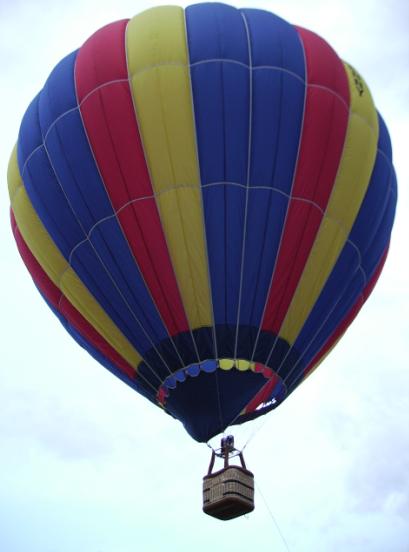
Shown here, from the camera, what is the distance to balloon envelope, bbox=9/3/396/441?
15.6 m

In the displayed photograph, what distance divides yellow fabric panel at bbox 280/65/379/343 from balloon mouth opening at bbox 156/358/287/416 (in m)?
0.57

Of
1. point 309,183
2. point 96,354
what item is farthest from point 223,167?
point 96,354

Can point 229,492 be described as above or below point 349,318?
below

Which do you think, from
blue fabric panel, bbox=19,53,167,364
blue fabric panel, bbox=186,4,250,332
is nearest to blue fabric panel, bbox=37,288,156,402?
blue fabric panel, bbox=19,53,167,364

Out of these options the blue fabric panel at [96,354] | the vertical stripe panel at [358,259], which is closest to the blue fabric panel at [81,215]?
the blue fabric panel at [96,354]

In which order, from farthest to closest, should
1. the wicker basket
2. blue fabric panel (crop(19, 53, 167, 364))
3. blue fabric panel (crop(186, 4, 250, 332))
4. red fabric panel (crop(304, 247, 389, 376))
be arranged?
red fabric panel (crop(304, 247, 389, 376))
blue fabric panel (crop(19, 53, 167, 364))
blue fabric panel (crop(186, 4, 250, 332))
the wicker basket

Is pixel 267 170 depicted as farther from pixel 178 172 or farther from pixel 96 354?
pixel 96 354

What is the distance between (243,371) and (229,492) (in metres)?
1.56

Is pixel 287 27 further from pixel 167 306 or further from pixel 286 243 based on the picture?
pixel 167 306

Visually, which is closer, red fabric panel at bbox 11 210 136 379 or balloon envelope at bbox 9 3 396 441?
balloon envelope at bbox 9 3 396 441

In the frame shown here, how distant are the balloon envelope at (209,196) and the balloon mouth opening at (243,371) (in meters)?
0.02

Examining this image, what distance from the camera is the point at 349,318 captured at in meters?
17.2

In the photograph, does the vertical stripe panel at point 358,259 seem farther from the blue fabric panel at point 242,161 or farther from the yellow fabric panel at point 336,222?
the blue fabric panel at point 242,161

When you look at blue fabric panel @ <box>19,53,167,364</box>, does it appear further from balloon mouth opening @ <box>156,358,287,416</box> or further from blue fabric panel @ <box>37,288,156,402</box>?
blue fabric panel @ <box>37,288,156,402</box>
